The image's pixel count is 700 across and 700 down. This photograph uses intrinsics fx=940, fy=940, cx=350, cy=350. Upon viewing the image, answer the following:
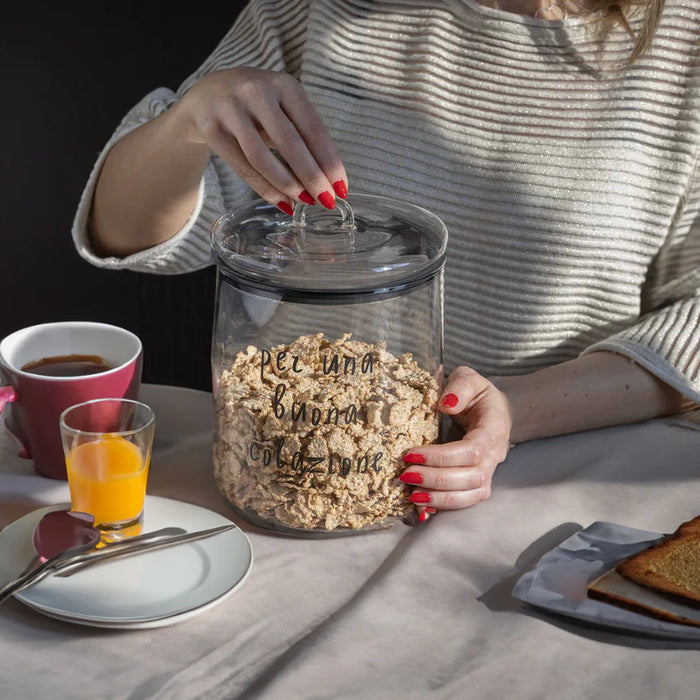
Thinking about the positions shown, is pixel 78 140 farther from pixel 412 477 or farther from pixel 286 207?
pixel 412 477

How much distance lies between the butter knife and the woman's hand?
168 mm

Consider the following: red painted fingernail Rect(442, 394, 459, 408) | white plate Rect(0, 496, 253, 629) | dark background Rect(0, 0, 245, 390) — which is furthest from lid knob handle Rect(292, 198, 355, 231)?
dark background Rect(0, 0, 245, 390)

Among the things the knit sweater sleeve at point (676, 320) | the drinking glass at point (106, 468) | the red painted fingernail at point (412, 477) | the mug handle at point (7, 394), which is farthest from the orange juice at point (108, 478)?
the knit sweater sleeve at point (676, 320)

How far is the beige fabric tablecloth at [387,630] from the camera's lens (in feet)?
2.03

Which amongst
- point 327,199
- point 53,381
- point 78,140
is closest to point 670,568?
point 327,199

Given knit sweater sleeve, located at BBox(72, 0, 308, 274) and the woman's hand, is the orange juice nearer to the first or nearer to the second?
the woman's hand

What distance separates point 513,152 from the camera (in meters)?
1.18

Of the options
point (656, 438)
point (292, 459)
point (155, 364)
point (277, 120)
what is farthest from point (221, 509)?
point (155, 364)

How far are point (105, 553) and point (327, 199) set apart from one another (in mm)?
359

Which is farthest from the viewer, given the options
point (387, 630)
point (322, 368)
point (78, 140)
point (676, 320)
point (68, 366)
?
point (78, 140)

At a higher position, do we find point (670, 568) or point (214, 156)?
point (214, 156)

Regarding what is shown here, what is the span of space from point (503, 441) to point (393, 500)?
152 millimetres

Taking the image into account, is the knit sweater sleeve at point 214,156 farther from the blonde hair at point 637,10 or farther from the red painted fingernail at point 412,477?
the red painted fingernail at point 412,477

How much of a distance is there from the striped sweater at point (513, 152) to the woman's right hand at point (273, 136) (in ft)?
0.97
